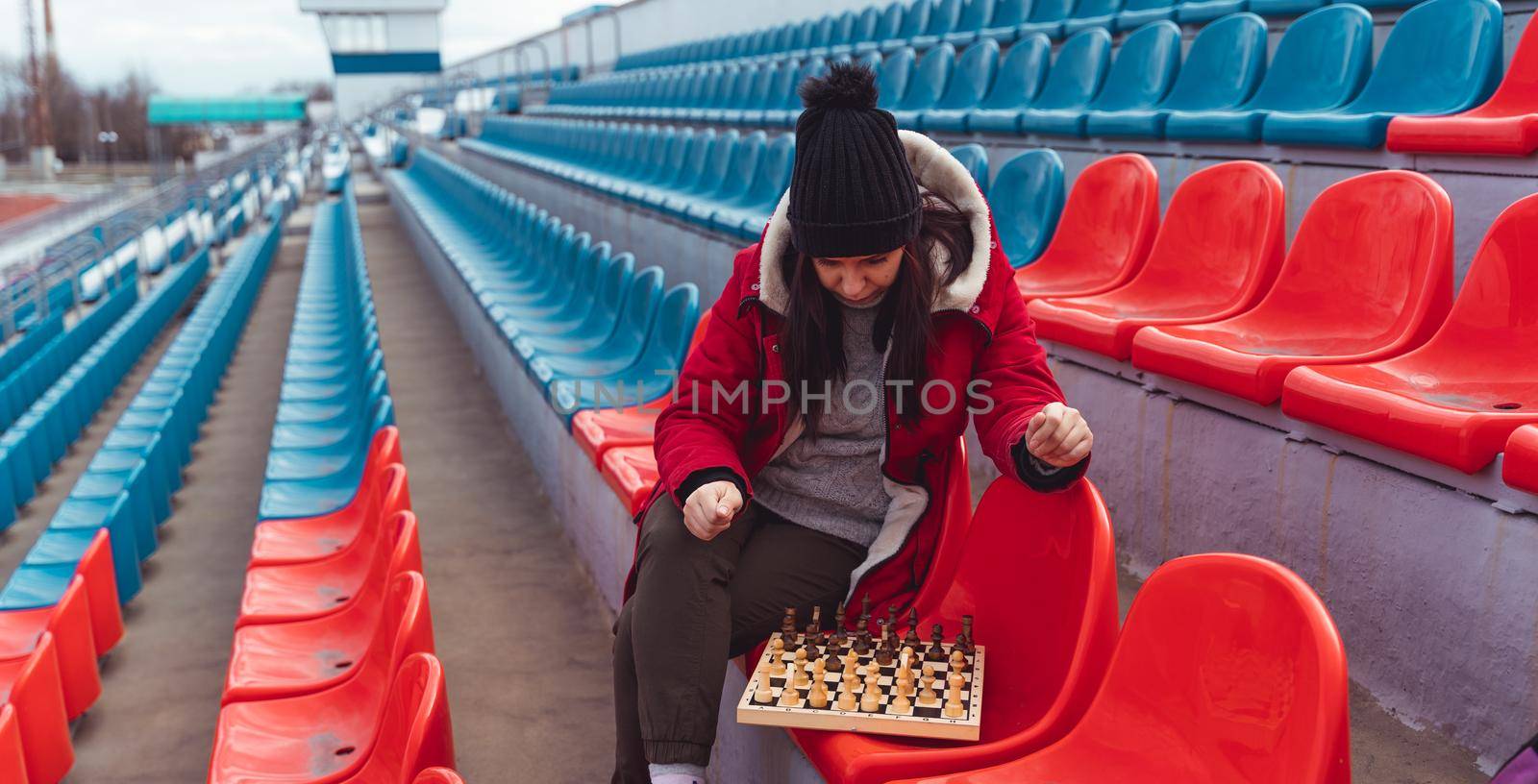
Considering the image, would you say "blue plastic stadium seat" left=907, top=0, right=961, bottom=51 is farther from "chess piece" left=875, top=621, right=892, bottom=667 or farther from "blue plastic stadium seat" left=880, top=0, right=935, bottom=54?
"chess piece" left=875, top=621, right=892, bottom=667

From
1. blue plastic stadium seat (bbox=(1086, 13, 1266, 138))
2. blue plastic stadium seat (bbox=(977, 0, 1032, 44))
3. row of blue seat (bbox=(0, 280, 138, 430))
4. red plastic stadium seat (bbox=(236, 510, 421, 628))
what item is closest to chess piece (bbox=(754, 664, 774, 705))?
red plastic stadium seat (bbox=(236, 510, 421, 628))

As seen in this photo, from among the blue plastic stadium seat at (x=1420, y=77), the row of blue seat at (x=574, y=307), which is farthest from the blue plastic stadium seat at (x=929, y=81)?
the blue plastic stadium seat at (x=1420, y=77)

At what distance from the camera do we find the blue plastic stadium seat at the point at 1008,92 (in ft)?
12.0

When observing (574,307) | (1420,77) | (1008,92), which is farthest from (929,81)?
(1420,77)

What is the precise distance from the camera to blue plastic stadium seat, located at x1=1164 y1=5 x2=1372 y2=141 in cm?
270

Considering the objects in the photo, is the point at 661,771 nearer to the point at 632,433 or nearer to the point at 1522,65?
the point at 632,433

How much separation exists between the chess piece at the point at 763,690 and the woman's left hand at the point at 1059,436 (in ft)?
1.22

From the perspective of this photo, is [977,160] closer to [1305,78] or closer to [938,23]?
[1305,78]

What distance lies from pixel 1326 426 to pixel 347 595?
194cm

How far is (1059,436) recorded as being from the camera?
118 centimetres

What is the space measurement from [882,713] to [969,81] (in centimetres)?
353

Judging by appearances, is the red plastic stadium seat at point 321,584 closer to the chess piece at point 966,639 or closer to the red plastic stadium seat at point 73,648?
the red plastic stadium seat at point 73,648

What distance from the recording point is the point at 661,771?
132 centimetres

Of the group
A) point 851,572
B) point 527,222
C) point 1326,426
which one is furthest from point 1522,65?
point 527,222
